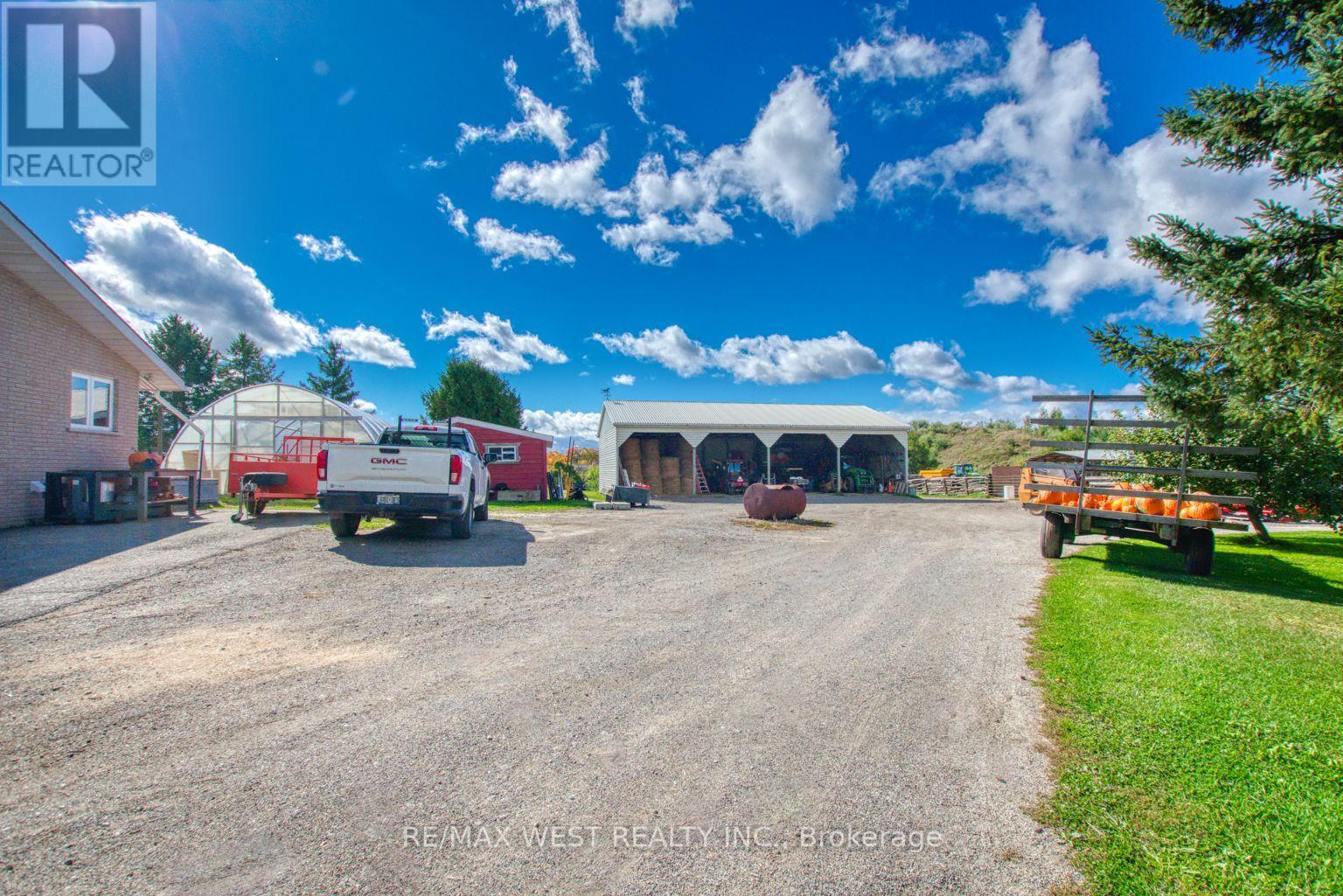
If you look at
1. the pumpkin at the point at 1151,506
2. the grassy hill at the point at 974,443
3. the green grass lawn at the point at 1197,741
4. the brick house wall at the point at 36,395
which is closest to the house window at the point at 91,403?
the brick house wall at the point at 36,395

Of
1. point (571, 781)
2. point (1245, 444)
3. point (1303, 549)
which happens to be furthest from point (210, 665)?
point (1303, 549)

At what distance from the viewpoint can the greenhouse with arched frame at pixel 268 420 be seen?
20922 mm

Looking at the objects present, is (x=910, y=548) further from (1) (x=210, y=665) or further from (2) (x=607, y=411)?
(2) (x=607, y=411)

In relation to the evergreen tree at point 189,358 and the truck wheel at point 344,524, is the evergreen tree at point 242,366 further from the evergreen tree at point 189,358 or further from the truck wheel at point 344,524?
the truck wheel at point 344,524

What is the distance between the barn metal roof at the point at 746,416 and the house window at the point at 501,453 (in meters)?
4.90

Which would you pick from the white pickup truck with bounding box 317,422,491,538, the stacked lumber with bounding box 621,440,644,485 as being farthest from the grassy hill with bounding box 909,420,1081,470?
the white pickup truck with bounding box 317,422,491,538

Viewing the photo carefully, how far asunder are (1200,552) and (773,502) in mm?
8456

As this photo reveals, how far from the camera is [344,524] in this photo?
9.08 metres

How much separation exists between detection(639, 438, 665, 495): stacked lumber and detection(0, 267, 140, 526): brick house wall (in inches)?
751

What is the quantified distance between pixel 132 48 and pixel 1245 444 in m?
19.5

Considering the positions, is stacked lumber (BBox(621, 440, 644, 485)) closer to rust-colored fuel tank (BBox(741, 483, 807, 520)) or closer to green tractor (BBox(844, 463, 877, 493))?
green tractor (BBox(844, 463, 877, 493))

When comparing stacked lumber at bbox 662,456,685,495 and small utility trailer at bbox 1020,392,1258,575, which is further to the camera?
stacked lumber at bbox 662,456,685,495

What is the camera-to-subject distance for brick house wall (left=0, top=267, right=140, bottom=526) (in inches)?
386

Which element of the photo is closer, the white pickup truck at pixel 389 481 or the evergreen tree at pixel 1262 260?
the evergreen tree at pixel 1262 260
